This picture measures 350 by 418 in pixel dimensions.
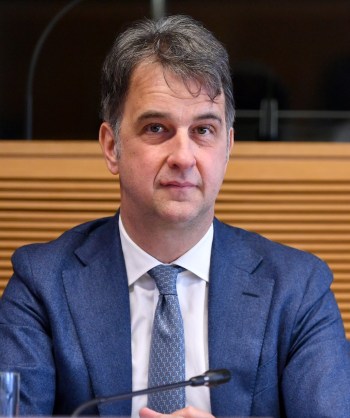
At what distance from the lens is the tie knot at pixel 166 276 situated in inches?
110

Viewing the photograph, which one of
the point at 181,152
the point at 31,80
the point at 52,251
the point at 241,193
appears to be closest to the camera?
the point at 181,152

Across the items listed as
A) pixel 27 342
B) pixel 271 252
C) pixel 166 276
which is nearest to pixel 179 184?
pixel 166 276

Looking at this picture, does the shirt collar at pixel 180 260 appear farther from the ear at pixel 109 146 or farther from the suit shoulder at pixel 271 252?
the ear at pixel 109 146

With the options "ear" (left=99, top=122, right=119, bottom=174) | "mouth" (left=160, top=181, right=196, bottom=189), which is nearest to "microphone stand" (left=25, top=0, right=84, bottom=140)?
"ear" (left=99, top=122, right=119, bottom=174)

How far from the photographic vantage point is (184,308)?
2.82 metres

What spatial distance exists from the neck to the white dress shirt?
0.02m

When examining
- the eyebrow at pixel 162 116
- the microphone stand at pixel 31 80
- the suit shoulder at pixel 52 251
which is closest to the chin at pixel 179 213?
the eyebrow at pixel 162 116

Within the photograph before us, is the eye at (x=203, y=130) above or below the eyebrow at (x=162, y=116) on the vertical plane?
below

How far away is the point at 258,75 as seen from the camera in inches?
193

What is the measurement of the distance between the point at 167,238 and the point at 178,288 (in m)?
0.14

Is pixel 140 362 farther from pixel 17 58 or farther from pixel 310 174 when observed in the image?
pixel 17 58

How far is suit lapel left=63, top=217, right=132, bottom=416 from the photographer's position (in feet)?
8.91

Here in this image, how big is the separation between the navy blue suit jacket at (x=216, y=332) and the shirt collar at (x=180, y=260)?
3 centimetres

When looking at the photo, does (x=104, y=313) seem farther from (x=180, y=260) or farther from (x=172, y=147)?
(x=172, y=147)
